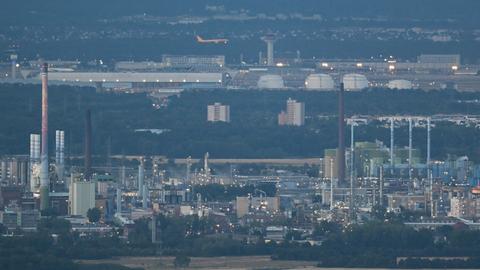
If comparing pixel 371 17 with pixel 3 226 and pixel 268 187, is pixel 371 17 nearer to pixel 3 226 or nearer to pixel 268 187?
pixel 268 187

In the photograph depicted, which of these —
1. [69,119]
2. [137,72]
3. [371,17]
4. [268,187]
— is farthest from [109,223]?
[371,17]

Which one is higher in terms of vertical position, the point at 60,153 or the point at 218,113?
the point at 218,113

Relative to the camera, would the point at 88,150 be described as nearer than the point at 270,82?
Yes

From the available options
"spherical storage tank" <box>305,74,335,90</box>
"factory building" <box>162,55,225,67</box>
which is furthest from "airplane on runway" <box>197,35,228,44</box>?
"spherical storage tank" <box>305,74,335,90</box>

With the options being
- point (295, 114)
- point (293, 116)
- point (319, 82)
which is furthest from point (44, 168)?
point (319, 82)

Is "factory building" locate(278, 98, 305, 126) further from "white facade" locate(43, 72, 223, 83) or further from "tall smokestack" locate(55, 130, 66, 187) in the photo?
"tall smokestack" locate(55, 130, 66, 187)

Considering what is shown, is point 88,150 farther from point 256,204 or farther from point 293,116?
point 293,116

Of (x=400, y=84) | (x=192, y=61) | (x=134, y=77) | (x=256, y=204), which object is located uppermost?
(x=192, y=61)

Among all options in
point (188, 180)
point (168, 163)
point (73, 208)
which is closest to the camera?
point (73, 208)
